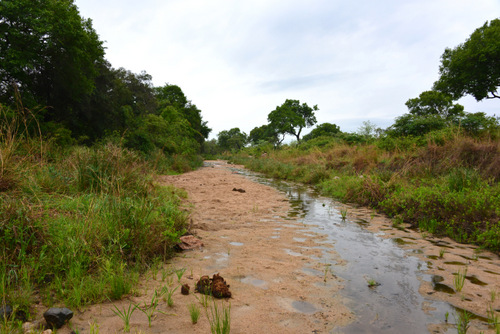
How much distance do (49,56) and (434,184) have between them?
16.3 m

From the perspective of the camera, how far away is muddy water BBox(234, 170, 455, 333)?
2574mm

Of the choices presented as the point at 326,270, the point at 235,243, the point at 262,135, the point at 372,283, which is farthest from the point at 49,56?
the point at 262,135

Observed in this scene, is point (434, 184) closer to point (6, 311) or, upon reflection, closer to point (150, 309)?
point (150, 309)

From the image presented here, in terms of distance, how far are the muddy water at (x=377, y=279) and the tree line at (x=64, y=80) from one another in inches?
206

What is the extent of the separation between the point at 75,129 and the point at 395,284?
57.1ft

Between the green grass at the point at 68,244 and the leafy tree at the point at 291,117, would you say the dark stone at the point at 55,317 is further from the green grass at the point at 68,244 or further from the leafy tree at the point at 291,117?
the leafy tree at the point at 291,117

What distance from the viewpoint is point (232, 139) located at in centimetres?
7081

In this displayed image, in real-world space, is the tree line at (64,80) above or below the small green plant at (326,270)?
above

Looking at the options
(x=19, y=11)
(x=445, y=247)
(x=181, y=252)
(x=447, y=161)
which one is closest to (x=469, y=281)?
(x=445, y=247)

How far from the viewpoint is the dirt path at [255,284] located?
92.8 inches

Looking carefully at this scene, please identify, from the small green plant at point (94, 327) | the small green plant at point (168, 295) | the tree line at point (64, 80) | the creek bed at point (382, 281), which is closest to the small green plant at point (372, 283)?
the creek bed at point (382, 281)

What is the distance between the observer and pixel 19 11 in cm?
1038

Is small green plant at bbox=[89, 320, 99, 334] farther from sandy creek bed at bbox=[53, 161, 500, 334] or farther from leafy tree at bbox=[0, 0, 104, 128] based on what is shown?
leafy tree at bbox=[0, 0, 104, 128]

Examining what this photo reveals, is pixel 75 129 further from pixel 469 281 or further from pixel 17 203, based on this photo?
pixel 469 281
